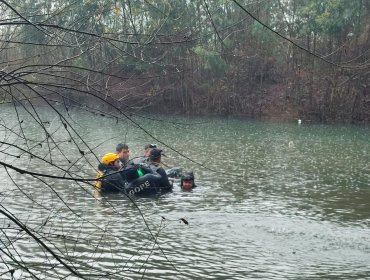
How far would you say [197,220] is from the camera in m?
11.3

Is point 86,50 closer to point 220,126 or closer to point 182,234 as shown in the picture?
point 182,234

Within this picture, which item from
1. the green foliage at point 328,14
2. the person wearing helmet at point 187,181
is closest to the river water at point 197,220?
the person wearing helmet at point 187,181

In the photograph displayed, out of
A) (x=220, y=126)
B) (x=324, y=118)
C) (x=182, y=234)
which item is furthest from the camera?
(x=324, y=118)

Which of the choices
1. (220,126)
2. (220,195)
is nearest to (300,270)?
(220,195)

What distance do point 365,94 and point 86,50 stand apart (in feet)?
136

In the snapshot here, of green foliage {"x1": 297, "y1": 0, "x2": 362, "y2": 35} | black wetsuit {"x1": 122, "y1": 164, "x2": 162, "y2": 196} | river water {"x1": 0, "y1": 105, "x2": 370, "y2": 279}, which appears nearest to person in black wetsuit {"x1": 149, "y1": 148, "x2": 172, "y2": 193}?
black wetsuit {"x1": 122, "y1": 164, "x2": 162, "y2": 196}

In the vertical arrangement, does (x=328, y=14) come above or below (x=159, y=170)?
above

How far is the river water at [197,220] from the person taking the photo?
16.3 feet

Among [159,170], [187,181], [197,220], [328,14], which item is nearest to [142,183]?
[159,170]

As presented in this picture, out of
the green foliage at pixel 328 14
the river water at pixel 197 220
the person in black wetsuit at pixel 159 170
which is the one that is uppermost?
the green foliage at pixel 328 14

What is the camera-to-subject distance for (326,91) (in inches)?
A: 1711

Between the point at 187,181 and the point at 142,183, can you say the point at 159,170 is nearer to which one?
the point at 142,183

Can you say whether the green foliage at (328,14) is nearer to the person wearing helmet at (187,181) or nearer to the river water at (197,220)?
the river water at (197,220)

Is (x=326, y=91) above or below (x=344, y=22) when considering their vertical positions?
below
